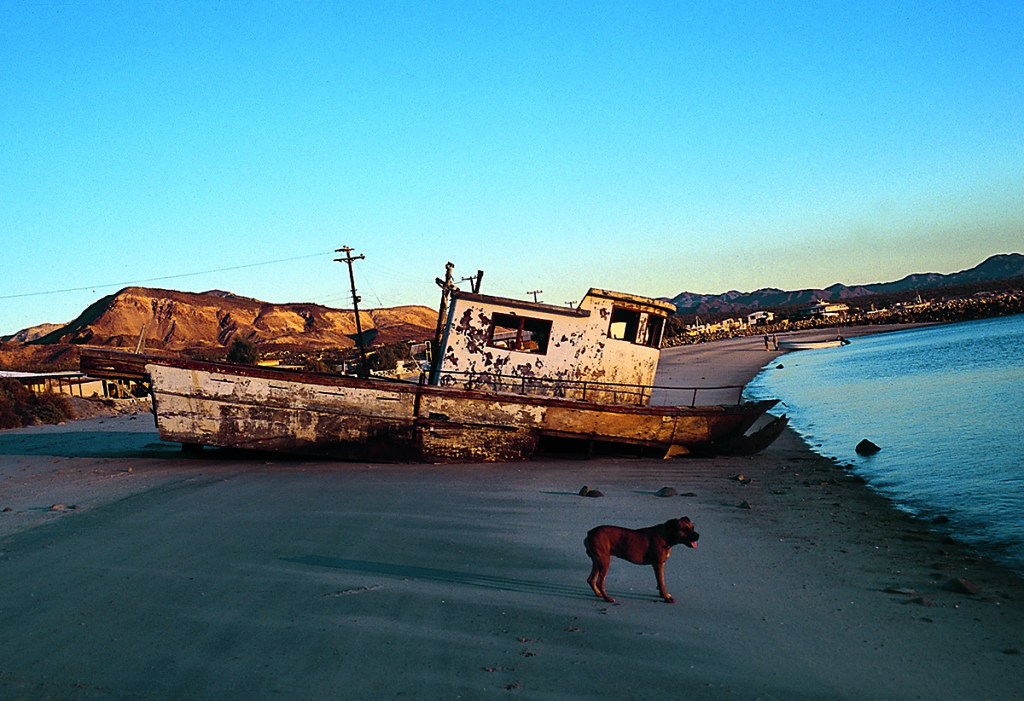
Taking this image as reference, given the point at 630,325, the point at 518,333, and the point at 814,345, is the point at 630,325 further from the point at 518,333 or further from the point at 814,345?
the point at 814,345

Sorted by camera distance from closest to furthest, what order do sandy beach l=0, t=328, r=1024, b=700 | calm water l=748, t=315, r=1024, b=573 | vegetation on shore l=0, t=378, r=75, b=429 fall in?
sandy beach l=0, t=328, r=1024, b=700 < calm water l=748, t=315, r=1024, b=573 < vegetation on shore l=0, t=378, r=75, b=429

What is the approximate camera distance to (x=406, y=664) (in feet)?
15.2

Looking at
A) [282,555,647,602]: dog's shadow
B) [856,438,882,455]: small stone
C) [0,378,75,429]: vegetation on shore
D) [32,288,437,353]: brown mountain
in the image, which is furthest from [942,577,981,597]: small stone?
[32,288,437,353]: brown mountain

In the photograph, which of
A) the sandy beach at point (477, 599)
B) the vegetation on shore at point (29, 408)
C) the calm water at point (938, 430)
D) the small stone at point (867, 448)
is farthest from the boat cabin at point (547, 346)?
the vegetation on shore at point (29, 408)

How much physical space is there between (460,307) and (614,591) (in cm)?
959

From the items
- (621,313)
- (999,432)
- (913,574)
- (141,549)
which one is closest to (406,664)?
(141,549)

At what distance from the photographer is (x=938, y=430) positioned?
16453 mm

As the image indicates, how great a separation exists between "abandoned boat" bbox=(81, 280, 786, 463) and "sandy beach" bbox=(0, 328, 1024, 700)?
90.6 inches

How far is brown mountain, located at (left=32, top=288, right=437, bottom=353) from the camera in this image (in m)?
86.9

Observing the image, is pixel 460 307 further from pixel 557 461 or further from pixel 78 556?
pixel 78 556

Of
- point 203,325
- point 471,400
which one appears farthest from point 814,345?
point 203,325

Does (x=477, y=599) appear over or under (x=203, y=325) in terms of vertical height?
over

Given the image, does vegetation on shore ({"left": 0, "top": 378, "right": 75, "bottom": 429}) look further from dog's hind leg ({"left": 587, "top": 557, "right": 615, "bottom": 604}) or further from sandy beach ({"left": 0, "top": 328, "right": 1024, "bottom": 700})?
dog's hind leg ({"left": 587, "top": 557, "right": 615, "bottom": 604})

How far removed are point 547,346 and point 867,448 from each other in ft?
23.0
